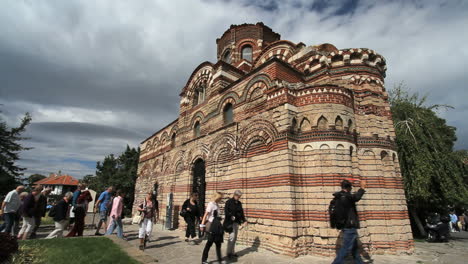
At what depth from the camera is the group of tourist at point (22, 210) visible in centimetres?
624

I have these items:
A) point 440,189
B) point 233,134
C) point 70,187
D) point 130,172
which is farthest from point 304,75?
point 70,187

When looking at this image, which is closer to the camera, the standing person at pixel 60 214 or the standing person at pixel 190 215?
the standing person at pixel 60 214

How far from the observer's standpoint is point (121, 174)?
24.4 m

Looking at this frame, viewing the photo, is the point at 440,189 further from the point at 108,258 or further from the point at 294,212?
the point at 108,258

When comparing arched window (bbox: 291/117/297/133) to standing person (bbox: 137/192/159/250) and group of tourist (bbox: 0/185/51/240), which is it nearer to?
standing person (bbox: 137/192/159/250)

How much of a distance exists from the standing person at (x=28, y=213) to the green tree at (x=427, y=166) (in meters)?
14.1

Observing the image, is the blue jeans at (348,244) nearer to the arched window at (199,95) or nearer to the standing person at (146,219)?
the standing person at (146,219)

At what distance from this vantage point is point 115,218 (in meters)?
6.64

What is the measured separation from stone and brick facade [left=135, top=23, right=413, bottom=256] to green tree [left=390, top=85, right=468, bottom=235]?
3286mm

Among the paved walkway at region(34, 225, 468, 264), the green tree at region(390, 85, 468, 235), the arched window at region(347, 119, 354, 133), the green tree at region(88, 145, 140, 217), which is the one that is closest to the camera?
the paved walkway at region(34, 225, 468, 264)

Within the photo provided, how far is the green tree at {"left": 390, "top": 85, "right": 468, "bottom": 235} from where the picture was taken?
376 inches

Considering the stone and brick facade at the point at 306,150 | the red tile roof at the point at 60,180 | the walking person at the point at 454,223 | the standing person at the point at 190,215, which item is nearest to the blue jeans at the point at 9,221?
the standing person at the point at 190,215

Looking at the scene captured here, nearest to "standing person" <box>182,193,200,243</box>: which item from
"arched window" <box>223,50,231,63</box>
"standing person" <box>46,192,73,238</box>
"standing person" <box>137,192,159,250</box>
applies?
"standing person" <box>137,192,159,250</box>

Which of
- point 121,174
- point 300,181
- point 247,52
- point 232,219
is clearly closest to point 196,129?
point 300,181
